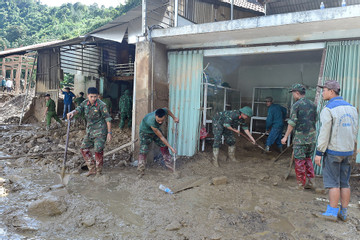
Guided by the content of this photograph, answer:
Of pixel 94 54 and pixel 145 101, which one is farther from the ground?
pixel 94 54

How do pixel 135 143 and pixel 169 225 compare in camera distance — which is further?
pixel 135 143

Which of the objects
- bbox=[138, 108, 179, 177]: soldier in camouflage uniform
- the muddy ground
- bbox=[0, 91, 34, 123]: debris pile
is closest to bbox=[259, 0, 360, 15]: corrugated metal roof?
the muddy ground

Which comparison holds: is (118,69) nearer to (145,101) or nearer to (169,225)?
(145,101)

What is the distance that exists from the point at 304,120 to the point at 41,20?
4769cm

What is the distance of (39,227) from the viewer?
319 cm

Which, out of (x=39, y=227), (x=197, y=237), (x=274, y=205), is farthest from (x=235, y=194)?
(x=39, y=227)

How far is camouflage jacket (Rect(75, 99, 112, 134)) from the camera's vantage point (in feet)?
17.4

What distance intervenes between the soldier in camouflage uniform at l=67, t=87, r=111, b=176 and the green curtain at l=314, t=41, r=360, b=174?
4491mm

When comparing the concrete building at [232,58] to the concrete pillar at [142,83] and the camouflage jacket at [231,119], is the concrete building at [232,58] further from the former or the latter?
the camouflage jacket at [231,119]

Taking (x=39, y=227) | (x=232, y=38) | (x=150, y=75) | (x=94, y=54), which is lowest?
(x=39, y=227)

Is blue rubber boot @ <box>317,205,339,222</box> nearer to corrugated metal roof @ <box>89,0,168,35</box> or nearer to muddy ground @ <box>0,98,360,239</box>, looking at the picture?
muddy ground @ <box>0,98,360,239</box>

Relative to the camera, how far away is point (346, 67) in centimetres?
495

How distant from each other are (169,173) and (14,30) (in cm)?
3718

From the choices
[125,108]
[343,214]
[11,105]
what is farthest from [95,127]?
[11,105]
